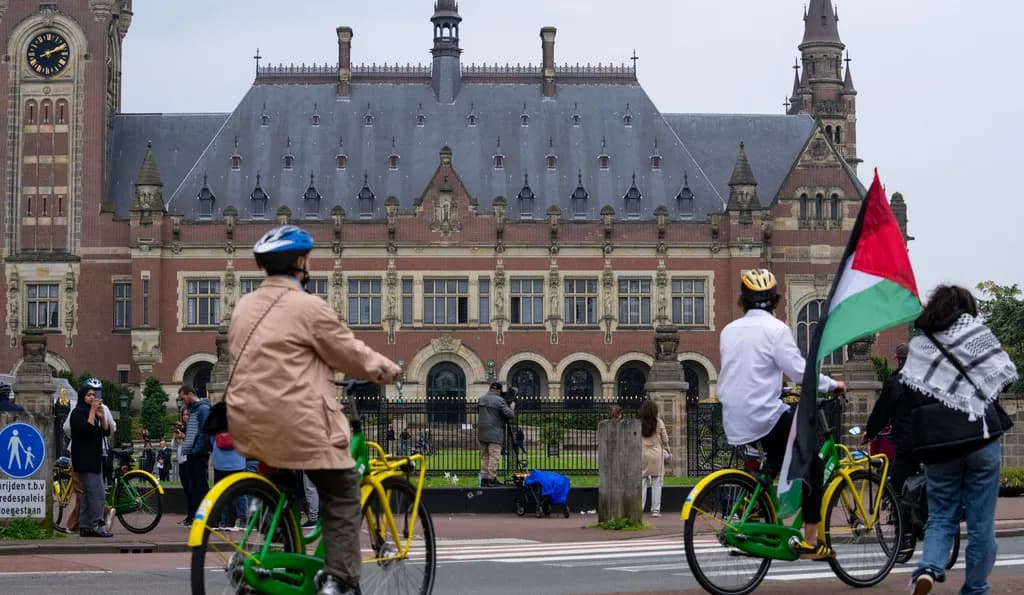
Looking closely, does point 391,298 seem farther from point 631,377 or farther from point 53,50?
point 53,50

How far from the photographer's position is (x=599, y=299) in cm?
6169

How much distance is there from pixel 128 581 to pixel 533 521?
335 inches

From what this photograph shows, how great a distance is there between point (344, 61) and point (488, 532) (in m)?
50.0

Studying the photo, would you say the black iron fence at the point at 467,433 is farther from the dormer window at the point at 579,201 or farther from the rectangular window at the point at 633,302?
the dormer window at the point at 579,201

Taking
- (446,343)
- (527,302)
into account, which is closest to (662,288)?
(527,302)

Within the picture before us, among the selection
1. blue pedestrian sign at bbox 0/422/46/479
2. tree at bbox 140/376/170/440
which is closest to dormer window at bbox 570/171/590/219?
tree at bbox 140/376/170/440

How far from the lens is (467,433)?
31.6 metres

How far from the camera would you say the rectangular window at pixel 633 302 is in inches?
2424

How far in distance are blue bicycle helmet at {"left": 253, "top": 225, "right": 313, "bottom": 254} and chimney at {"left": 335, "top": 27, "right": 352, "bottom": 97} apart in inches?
2287

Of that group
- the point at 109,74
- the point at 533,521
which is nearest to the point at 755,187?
the point at 109,74

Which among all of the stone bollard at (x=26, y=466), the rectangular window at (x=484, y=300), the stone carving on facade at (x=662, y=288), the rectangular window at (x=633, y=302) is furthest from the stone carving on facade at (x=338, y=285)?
the stone bollard at (x=26, y=466)

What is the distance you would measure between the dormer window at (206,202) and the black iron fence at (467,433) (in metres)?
28.0

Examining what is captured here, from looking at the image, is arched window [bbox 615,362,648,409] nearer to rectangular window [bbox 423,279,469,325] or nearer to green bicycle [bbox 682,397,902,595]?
rectangular window [bbox 423,279,469,325]

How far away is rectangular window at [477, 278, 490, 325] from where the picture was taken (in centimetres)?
6141
